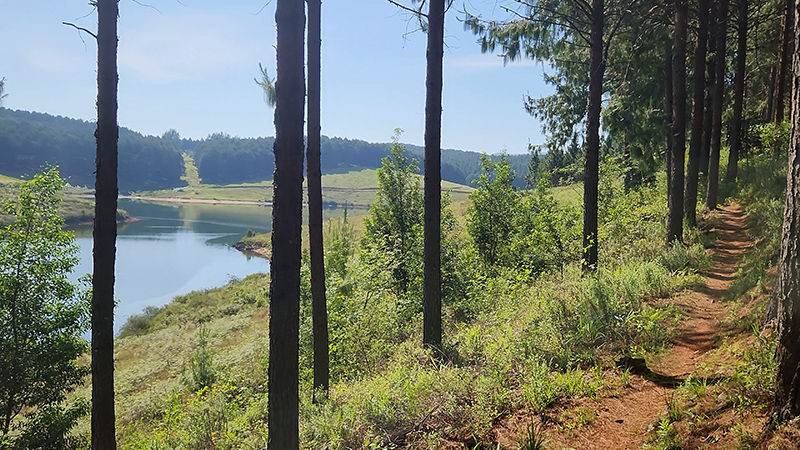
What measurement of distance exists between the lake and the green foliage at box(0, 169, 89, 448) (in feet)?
21.4

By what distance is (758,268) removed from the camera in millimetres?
6879

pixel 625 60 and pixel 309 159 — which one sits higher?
pixel 625 60

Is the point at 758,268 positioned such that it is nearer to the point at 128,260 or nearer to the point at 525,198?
the point at 525,198

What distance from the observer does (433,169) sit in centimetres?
700

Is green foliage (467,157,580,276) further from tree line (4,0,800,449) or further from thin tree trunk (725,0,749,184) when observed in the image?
thin tree trunk (725,0,749,184)

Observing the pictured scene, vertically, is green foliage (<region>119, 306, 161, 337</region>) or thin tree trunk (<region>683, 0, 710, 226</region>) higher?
thin tree trunk (<region>683, 0, 710, 226</region>)

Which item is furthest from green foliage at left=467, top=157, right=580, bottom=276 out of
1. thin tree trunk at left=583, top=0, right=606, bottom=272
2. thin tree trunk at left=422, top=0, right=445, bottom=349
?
thin tree trunk at left=422, top=0, right=445, bottom=349

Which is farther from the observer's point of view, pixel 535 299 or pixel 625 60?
pixel 625 60

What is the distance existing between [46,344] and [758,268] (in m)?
12.7

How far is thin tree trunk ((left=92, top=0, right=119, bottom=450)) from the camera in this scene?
5.87m

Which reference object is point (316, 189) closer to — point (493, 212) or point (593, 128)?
point (593, 128)

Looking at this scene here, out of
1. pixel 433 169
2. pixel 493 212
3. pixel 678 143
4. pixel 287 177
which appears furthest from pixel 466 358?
pixel 493 212

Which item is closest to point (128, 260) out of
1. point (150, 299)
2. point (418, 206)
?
point (150, 299)

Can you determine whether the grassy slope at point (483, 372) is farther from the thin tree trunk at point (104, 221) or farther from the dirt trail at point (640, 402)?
the thin tree trunk at point (104, 221)
